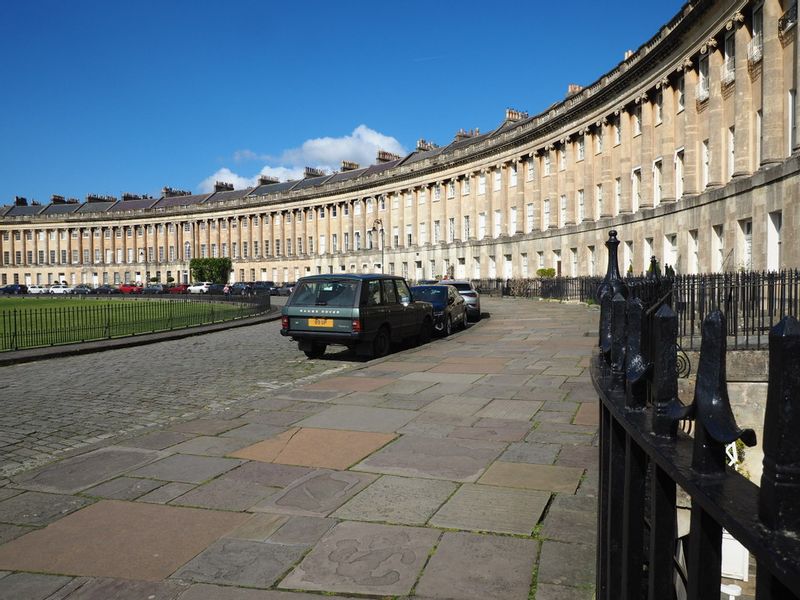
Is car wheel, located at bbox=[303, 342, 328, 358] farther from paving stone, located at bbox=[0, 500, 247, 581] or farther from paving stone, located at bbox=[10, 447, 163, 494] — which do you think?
paving stone, located at bbox=[0, 500, 247, 581]

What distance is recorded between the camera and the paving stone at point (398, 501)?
4.71 m

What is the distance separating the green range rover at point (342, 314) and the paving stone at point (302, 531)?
30.9 feet

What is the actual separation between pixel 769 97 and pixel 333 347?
16.3 meters

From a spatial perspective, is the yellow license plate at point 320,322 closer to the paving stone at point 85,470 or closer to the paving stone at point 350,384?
the paving stone at point 350,384

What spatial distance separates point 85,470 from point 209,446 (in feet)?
3.86

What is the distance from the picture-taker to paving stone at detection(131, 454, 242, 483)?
569 centimetres

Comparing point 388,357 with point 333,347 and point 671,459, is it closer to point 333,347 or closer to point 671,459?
point 333,347

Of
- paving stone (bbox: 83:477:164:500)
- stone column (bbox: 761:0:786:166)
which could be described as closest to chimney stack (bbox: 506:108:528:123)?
stone column (bbox: 761:0:786:166)

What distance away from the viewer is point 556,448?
6.53 metres

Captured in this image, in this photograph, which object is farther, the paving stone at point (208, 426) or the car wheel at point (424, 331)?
the car wheel at point (424, 331)

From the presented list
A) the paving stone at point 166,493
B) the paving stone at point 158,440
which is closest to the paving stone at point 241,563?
the paving stone at point 166,493

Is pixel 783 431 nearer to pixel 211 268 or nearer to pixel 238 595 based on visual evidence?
pixel 238 595

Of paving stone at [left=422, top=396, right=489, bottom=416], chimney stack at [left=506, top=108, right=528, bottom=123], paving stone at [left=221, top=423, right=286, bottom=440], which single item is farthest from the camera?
chimney stack at [left=506, top=108, right=528, bottom=123]

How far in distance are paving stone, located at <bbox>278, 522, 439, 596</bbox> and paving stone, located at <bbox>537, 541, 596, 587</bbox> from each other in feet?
2.23
